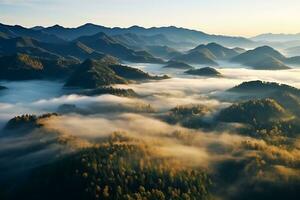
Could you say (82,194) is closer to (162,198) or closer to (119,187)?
(119,187)

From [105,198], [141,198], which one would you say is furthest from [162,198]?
[105,198]

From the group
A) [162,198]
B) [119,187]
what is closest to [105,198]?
[119,187]

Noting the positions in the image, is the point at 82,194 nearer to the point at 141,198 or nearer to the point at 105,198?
the point at 105,198

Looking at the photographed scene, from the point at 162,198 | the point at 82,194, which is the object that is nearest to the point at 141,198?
the point at 162,198

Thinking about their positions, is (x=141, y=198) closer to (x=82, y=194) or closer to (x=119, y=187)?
(x=119, y=187)

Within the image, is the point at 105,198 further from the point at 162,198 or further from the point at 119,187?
the point at 162,198
